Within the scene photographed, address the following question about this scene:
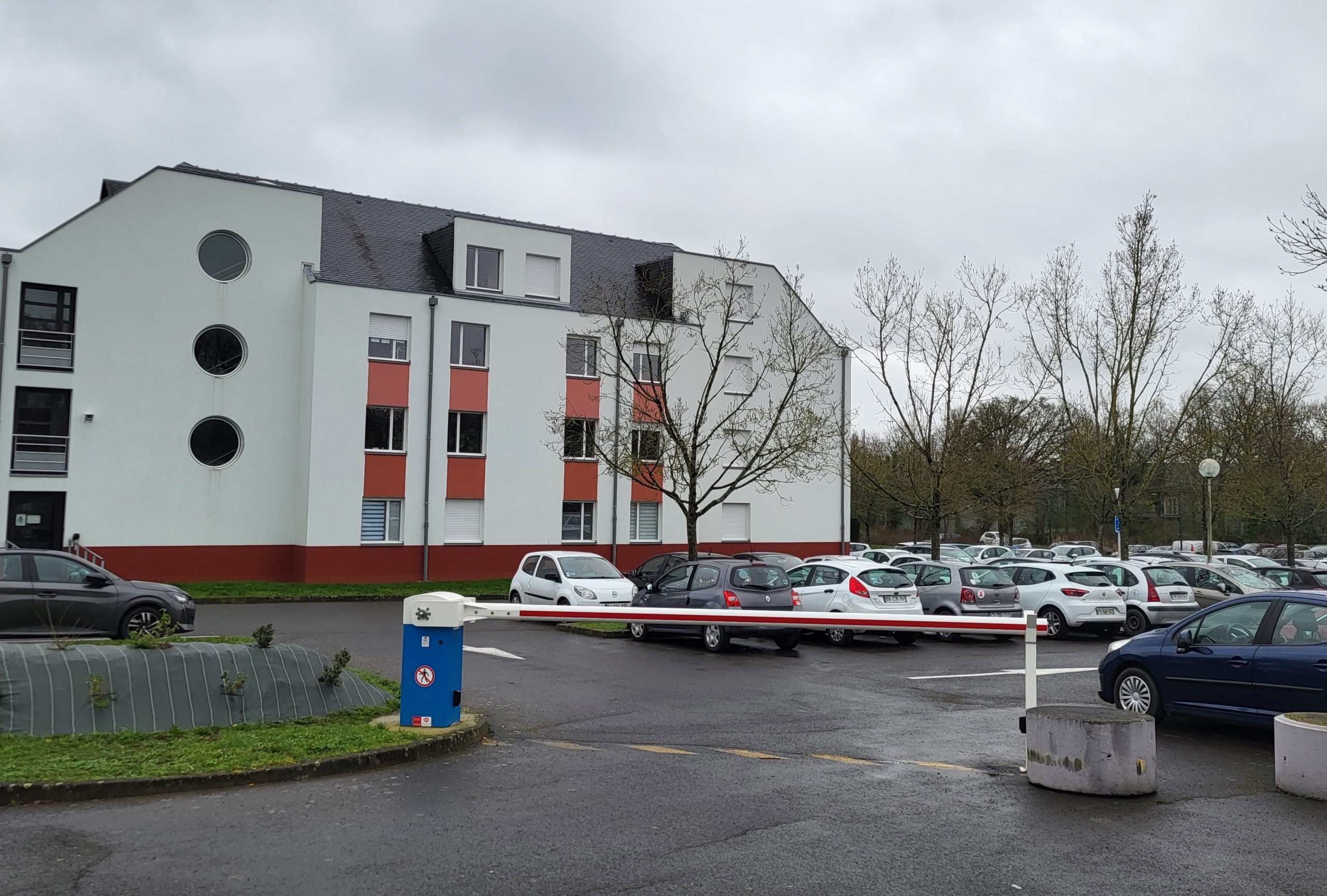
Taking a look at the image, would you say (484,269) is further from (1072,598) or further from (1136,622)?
(1136,622)

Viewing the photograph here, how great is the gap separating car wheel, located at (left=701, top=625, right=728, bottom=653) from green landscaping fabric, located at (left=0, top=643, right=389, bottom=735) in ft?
29.0

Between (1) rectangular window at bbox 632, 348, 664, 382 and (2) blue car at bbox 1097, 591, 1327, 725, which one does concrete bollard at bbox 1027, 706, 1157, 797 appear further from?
(1) rectangular window at bbox 632, 348, 664, 382

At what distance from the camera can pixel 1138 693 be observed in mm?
10977

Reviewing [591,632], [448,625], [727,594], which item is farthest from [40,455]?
[448,625]

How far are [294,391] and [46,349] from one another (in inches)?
260

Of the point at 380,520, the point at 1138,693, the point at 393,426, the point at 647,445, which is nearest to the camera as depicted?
the point at 1138,693

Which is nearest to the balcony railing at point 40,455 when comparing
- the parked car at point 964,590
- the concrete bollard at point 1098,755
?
the parked car at point 964,590

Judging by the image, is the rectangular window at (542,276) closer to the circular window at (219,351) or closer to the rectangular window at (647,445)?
the rectangular window at (647,445)

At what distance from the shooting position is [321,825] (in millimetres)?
6598

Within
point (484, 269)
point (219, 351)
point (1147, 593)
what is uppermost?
point (484, 269)

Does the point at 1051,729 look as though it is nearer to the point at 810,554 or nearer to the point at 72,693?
the point at 72,693

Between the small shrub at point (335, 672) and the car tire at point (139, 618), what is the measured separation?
7778mm

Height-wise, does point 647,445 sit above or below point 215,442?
above

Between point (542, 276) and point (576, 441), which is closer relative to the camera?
point (576, 441)
